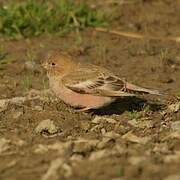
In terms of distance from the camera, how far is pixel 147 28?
12.0m

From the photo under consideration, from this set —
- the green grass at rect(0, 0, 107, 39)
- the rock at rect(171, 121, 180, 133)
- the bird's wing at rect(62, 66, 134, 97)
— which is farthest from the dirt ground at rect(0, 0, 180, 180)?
the bird's wing at rect(62, 66, 134, 97)

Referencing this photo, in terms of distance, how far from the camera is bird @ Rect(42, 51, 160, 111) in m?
8.49

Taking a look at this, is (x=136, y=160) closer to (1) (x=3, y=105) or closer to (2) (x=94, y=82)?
(2) (x=94, y=82)

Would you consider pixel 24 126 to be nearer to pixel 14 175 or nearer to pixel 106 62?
pixel 14 175

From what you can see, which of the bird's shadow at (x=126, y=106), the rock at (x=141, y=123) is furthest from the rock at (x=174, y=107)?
the rock at (x=141, y=123)

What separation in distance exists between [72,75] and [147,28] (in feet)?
11.7

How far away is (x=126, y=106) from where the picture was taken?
29.6 ft

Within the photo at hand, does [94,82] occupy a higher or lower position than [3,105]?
higher

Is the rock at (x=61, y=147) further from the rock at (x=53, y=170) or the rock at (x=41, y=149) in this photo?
the rock at (x=53, y=170)

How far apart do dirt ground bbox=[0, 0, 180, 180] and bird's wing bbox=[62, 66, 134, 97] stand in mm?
280

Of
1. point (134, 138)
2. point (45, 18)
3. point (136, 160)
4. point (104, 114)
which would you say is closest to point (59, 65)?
point (104, 114)

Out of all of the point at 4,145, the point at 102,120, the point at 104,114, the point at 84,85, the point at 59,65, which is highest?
the point at 59,65

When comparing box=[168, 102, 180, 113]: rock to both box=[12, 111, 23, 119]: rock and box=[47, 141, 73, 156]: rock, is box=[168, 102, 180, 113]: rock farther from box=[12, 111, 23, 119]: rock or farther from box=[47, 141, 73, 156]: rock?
box=[47, 141, 73, 156]: rock

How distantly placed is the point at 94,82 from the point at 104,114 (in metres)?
0.43
